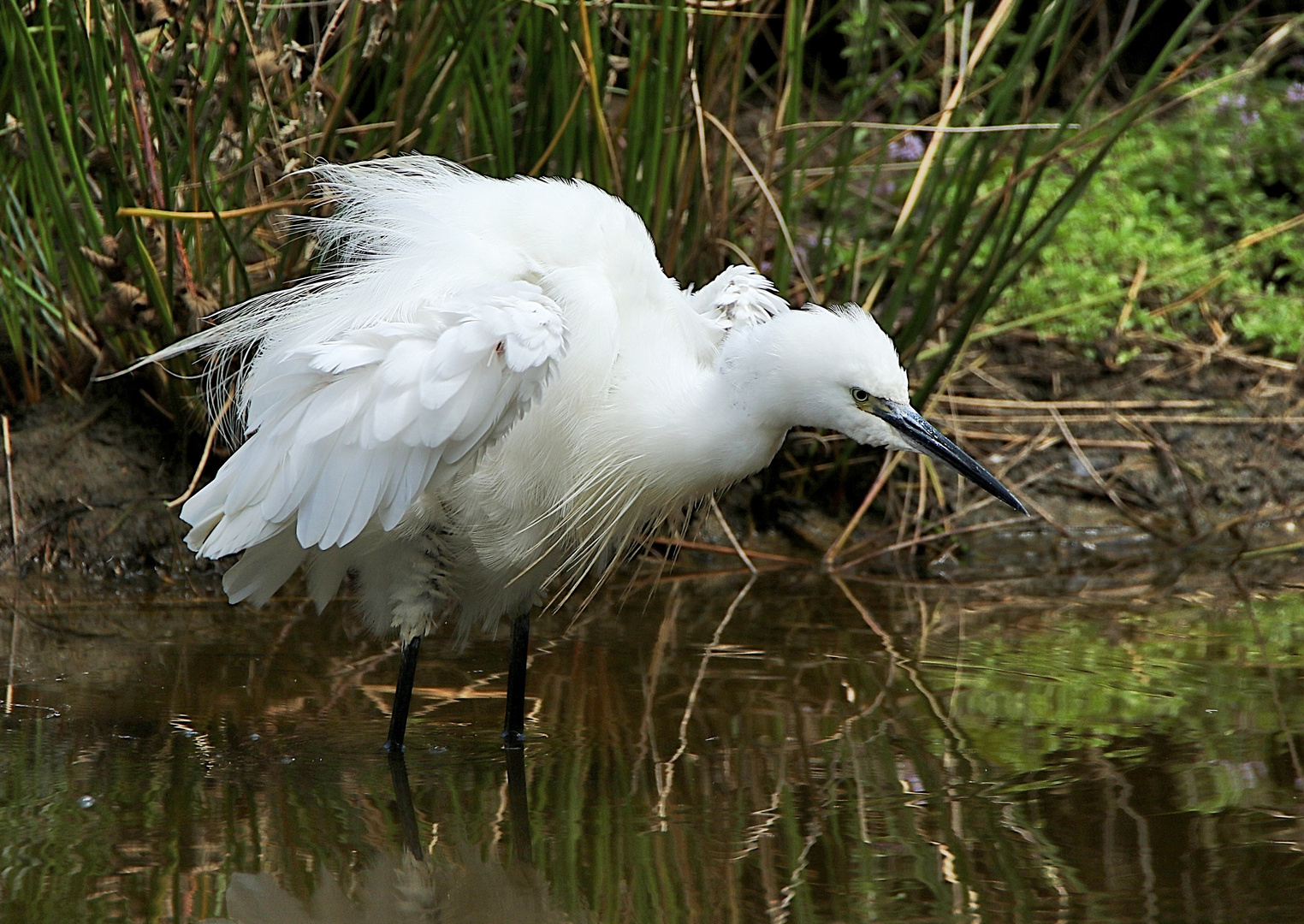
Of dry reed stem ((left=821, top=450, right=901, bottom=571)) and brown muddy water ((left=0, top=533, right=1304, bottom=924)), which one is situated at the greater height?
dry reed stem ((left=821, top=450, right=901, bottom=571))

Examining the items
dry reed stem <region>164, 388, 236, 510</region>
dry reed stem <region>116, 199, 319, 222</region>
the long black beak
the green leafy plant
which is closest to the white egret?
the long black beak

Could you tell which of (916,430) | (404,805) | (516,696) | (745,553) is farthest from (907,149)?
(404,805)

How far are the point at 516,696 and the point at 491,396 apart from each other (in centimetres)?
68

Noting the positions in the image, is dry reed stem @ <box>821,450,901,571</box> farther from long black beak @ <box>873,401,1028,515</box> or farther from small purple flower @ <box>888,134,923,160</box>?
long black beak @ <box>873,401,1028,515</box>

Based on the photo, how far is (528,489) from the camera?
8.97 ft

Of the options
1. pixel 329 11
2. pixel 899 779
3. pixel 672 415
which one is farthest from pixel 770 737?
pixel 329 11

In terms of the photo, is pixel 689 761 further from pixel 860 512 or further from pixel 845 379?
pixel 860 512

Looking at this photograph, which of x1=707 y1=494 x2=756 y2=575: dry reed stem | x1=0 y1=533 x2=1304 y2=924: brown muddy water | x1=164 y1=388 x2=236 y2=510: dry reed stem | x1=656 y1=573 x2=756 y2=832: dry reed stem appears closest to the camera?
x1=0 y1=533 x2=1304 y2=924: brown muddy water

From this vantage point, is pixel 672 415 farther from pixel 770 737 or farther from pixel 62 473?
pixel 62 473

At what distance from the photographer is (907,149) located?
4676 mm

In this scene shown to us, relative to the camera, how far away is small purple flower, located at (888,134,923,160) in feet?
15.0

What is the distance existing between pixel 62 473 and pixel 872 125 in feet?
7.79

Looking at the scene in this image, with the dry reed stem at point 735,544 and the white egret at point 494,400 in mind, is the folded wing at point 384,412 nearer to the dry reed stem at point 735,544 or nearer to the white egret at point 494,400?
the white egret at point 494,400

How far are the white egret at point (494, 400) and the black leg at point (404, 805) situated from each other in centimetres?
7
